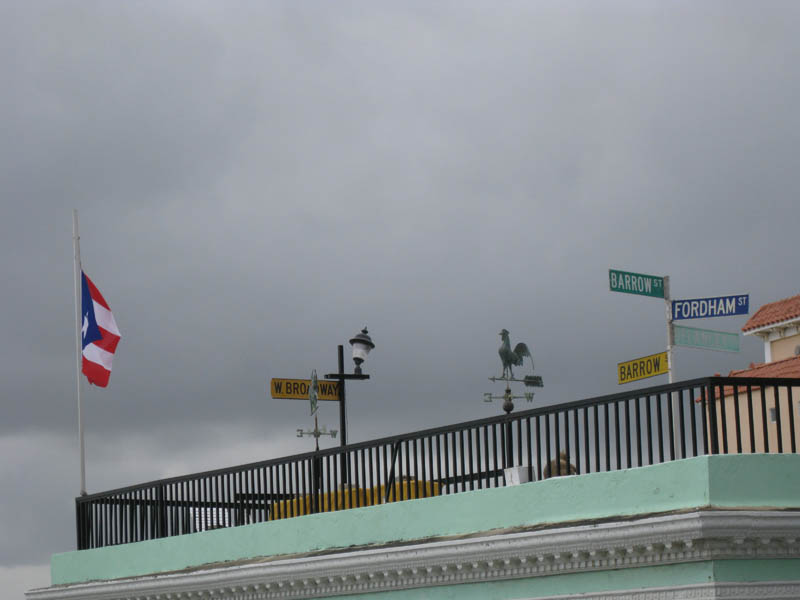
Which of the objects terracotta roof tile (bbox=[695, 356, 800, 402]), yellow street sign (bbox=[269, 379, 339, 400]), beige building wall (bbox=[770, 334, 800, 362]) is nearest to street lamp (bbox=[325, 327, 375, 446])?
yellow street sign (bbox=[269, 379, 339, 400])

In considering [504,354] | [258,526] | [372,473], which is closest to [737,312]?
[504,354]

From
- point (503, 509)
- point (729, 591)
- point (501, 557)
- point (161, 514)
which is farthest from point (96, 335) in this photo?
point (729, 591)

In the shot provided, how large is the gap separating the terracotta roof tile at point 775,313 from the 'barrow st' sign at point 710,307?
61.7 ft

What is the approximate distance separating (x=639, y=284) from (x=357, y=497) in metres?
5.53

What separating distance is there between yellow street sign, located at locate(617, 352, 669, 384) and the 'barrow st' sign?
0.76 m

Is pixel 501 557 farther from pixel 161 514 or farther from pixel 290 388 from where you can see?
Result: pixel 290 388

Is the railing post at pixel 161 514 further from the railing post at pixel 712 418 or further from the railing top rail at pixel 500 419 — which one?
the railing post at pixel 712 418

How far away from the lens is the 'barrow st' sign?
762 inches

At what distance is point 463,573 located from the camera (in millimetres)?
14414

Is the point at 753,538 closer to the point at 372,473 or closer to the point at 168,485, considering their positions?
the point at 372,473

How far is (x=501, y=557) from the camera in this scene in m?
13.8

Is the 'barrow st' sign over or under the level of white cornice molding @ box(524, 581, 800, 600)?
over

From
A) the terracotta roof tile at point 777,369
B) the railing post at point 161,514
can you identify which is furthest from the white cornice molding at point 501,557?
the terracotta roof tile at point 777,369

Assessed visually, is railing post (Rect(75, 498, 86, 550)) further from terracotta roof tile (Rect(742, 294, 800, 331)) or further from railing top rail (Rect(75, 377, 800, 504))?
terracotta roof tile (Rect(742, 294, 800, 331))
